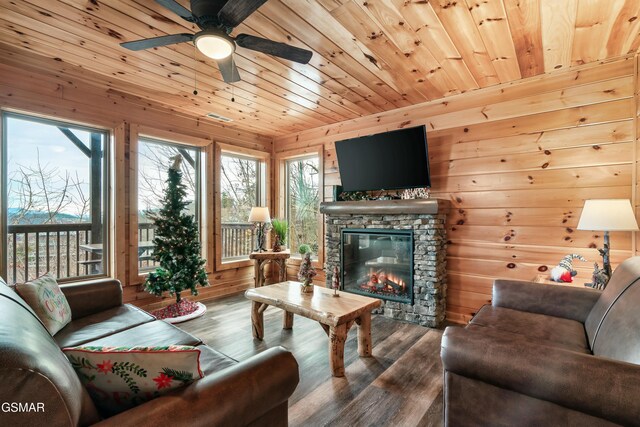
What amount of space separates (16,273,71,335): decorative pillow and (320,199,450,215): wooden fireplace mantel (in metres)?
2.90

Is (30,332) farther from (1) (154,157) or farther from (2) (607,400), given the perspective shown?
Answer: (1) (154,157)

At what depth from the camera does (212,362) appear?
1528 millimetres

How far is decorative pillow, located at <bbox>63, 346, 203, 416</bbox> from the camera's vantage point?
969 millimetres

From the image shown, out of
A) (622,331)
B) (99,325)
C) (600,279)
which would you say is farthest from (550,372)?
(99,325)

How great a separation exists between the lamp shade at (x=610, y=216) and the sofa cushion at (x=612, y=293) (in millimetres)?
438

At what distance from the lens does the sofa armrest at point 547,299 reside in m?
2.10

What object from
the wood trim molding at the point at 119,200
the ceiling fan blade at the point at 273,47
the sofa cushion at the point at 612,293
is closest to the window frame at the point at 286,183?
the wood trim molding at the point at 119,200

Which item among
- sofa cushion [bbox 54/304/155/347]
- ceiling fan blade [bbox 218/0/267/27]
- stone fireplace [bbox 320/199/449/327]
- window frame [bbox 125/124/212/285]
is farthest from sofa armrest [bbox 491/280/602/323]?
window frame [bbox 125/124/212/285]

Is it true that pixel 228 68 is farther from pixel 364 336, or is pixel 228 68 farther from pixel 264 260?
pixel 264 260

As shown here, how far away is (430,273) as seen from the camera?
3344mm

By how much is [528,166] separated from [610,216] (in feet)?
3.21

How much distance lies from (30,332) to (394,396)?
2.00 metres

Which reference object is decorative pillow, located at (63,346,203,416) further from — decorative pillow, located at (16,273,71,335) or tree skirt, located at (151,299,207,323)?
tree skirt, located at (151,299,207,323)

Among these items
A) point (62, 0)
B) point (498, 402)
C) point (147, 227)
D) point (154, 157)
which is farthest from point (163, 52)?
point (498, 402)
